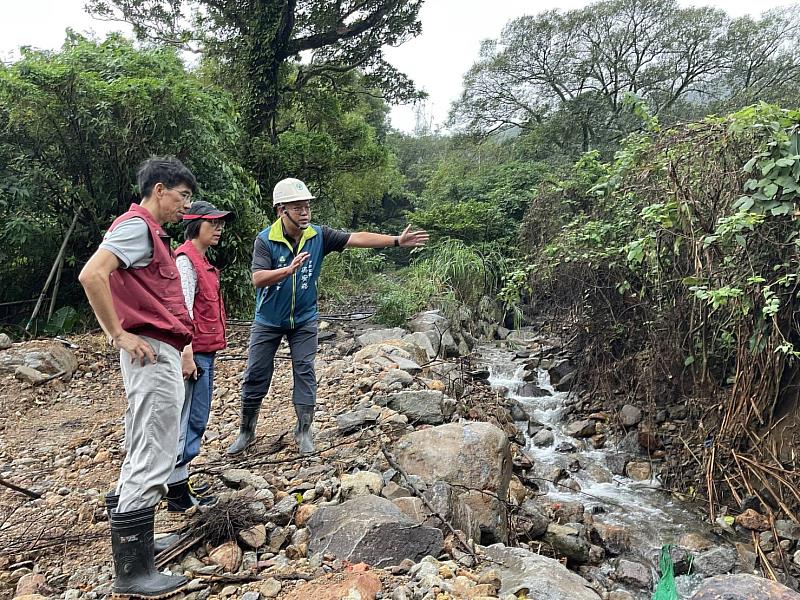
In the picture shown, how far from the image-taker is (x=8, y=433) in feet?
14.5

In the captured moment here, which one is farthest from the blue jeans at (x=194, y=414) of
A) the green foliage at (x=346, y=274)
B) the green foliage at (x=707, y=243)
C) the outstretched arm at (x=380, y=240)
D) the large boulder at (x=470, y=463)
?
the green foliage at (x=346, y=274)

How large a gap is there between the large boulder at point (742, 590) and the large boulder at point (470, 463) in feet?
3.89

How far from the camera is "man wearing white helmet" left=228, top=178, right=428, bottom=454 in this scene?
3.18 metres

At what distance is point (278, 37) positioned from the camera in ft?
33.9

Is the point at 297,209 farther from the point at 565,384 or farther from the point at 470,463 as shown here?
the point at 565,384

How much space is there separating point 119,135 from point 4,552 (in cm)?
498

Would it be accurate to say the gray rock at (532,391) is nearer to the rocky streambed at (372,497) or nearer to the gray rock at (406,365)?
the rocky streambed at (372,497)

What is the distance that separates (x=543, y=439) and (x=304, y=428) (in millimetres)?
3405

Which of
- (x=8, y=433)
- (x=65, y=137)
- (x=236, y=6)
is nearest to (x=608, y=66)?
(x=236, y=6)

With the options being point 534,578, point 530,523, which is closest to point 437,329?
point 530,523

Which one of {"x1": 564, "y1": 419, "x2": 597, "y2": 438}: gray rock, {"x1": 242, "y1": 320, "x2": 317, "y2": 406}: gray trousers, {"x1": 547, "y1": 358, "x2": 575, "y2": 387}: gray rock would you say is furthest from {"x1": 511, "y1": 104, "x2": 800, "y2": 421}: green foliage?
{"x1": 242, "y1": 320, "x2": 317, "y2": 406}: gray trousers

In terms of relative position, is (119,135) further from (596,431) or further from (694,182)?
(596,431)

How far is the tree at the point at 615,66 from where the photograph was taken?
16.3 meters

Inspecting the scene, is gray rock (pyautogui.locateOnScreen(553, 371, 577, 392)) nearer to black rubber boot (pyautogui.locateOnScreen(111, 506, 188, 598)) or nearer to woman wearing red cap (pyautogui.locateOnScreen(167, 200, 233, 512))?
woman wearing red cap (pyautogui.locateOnScreen(167, 200, 233, 512))
